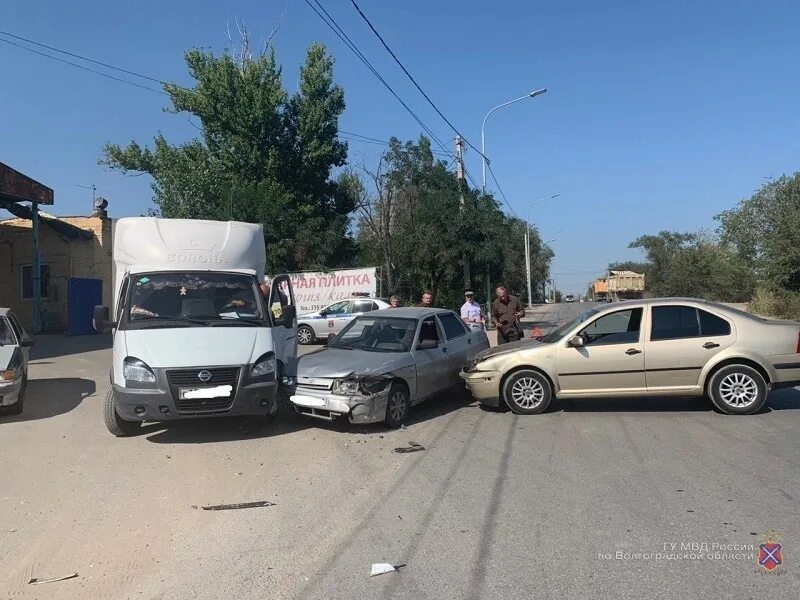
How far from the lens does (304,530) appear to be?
15.5 feet

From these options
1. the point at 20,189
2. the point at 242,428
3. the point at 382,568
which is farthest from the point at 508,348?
the point at 20,189

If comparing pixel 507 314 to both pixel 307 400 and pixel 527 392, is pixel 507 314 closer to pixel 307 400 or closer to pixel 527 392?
pixel 527 392

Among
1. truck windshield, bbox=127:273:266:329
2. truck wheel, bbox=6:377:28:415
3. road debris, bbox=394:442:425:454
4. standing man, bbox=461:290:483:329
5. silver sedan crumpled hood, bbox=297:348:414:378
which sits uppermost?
truck windshield, bbox=127:273:266:329

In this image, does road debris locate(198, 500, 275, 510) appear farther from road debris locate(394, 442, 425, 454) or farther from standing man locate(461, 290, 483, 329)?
standing man locate(461, 290, 483, 329)

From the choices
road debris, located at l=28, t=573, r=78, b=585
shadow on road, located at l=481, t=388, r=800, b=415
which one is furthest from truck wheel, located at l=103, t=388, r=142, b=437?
shadow on road, located at l=481, t=388, r=800, b=415

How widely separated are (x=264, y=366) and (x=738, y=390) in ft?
19.5

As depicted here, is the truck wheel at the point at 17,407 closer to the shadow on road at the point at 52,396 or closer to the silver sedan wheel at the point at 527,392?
the shadow on road at the point at 52,396

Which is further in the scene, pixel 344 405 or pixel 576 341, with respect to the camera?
pixel 576 341

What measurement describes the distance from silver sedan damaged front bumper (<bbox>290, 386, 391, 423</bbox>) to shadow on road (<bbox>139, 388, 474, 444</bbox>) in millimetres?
272

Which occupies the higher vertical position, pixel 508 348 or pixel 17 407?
pixel 508 348

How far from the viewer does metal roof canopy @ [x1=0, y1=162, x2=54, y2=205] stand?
19.6 metres

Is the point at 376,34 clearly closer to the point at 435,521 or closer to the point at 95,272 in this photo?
the point at 435,521

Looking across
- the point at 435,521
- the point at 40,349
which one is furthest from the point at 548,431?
the point at 40,349

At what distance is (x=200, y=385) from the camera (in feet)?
22.9
